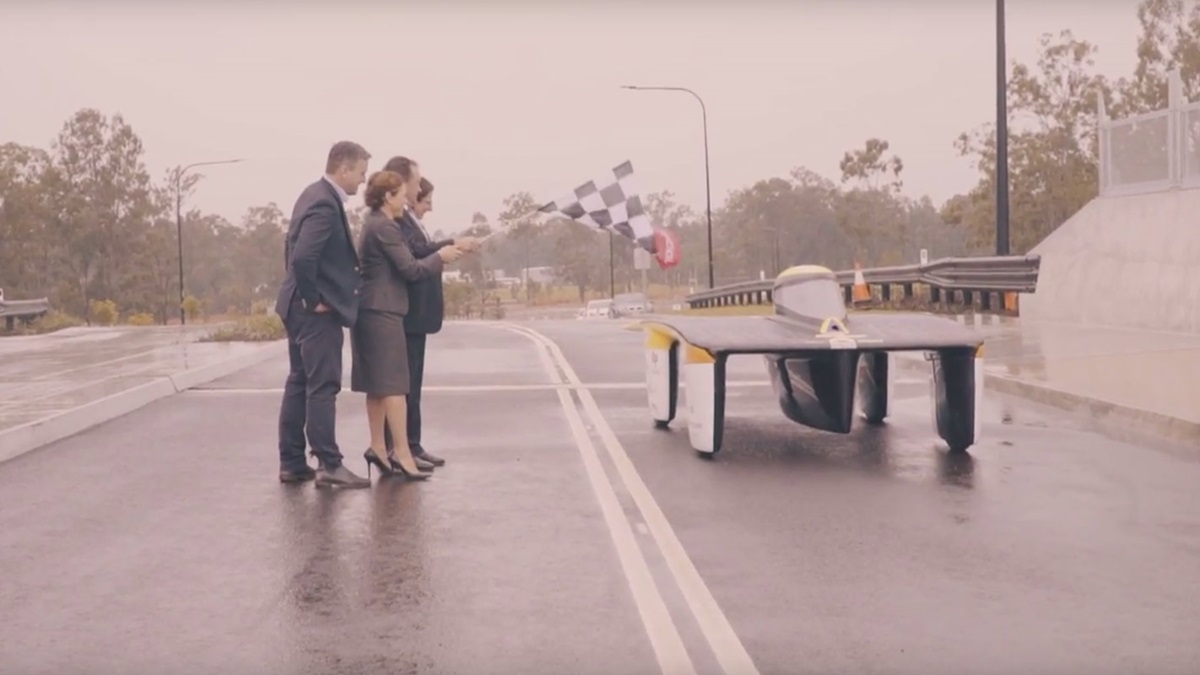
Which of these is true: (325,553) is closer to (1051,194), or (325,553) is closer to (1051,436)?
(1051,436)

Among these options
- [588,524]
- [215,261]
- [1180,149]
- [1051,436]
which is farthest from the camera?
[215,261]

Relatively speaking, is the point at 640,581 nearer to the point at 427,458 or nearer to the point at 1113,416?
the point at 427,458

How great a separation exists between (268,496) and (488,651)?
12.2 feet

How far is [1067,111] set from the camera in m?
61.5

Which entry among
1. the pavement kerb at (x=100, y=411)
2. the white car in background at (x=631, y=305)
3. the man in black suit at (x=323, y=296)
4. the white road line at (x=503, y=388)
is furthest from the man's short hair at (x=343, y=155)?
the white car in background at (x=631, y=305)

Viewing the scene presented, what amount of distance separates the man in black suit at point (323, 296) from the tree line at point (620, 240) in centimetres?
3311

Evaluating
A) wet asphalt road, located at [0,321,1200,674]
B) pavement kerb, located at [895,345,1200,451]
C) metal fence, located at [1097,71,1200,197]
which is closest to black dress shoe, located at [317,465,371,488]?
wet asphalt road, located at [0,321,1200,674]

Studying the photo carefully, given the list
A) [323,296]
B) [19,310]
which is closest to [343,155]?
[323,296]

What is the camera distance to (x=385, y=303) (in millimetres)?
8602

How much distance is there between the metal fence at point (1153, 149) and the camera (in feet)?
59.9

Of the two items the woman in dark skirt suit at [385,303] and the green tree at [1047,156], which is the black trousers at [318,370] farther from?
the green tree at [1047,156]

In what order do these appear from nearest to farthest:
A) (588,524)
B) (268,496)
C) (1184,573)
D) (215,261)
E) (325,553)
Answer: (1184,573), (325,553), (588,524), (268,496), (215,261)

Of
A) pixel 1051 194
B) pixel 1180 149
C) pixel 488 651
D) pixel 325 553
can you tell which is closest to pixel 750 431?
pixel 325 553

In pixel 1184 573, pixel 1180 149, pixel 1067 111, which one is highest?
pixel 1067 111
